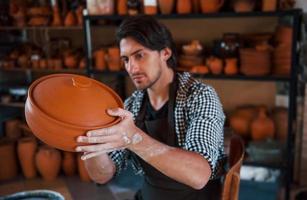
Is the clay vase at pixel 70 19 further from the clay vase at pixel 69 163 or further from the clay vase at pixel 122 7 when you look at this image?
the clay vase at pixel 69 163

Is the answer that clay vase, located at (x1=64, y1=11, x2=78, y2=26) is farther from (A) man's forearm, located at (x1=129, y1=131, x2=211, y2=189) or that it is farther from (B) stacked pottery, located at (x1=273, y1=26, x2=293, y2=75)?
(A) man's forearm, located at (x1=129, y1=131, x2=211, y2=189)

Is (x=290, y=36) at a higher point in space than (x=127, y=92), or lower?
higher

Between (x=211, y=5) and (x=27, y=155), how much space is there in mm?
1878

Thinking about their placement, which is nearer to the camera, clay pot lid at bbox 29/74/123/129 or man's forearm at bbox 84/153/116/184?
clay pot lid at bbox 29/74/123/129

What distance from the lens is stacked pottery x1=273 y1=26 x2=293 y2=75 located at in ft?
7.38

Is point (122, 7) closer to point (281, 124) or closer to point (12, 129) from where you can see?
point (281, 124)

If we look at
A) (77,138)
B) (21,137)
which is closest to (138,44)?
(77,138)

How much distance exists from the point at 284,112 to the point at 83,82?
1941 mm

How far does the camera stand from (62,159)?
307cm

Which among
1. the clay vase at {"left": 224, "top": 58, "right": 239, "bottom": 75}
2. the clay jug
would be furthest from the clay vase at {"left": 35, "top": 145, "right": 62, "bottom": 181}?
the clay jug

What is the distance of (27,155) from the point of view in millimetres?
3018

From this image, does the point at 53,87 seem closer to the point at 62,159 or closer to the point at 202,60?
the point at 202,60

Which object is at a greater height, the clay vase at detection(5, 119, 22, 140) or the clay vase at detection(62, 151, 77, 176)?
the clay vase at detection(5, 119, 22, 140)

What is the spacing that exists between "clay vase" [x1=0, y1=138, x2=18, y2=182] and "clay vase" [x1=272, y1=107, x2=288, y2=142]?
211 centimetres
